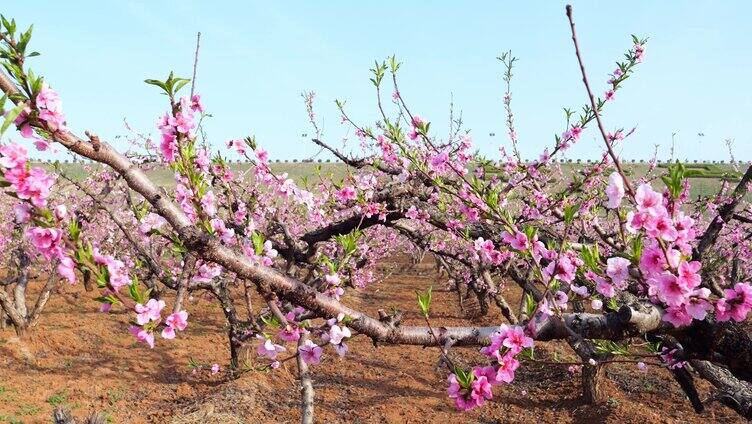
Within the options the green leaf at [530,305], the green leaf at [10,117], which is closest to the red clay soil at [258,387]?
the green leaf at [530,305]

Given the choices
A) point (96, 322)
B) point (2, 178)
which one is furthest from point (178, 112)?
point (96, 322)

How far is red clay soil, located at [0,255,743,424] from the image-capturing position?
773 centimetres

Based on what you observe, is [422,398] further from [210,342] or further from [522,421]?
[210,342]

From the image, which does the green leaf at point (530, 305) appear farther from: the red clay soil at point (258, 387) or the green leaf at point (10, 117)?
the red clay soil at point (258, 387)

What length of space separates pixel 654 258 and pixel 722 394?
9.02 feet

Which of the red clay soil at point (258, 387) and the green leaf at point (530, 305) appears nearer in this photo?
the green leaf at point (530, 305)

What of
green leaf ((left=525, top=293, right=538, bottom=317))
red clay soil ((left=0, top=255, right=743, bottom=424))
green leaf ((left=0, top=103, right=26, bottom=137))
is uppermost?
green leaf ((left=0, top=103, right=26, bottom=137))

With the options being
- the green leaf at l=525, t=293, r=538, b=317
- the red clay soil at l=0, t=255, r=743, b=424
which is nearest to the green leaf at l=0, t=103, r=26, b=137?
the green leaf at l=525, t=293, r=538, b=317

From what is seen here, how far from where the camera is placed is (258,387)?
346 inches

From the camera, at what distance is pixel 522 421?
824 cm

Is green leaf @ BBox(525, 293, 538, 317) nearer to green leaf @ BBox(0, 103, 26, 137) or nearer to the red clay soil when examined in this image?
green leaf @ BBox(0, 103, 26, 137)

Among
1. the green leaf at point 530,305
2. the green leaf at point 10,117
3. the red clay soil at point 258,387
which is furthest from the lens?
the red clay soil at point 258,387

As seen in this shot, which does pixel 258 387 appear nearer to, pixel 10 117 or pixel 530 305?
pixel 530 305

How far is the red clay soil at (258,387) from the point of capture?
773 centimetres
